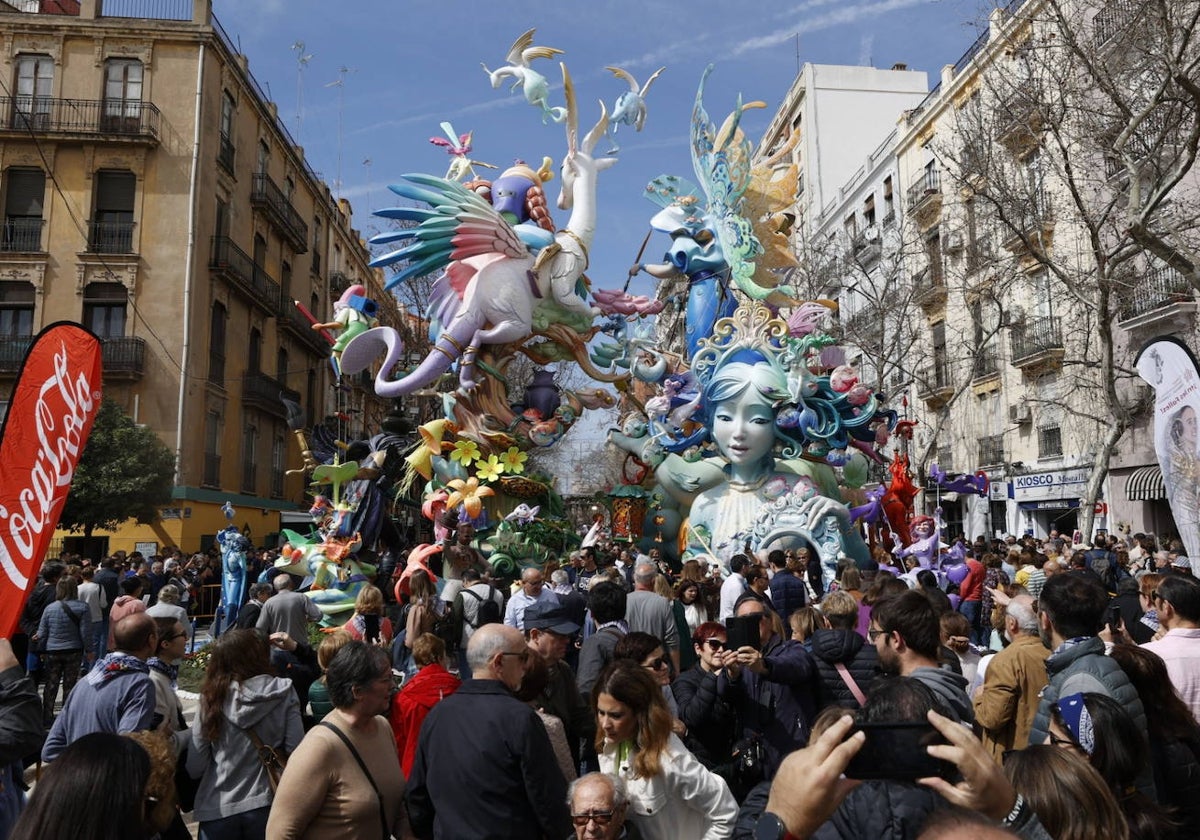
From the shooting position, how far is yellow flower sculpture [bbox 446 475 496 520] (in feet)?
47.4

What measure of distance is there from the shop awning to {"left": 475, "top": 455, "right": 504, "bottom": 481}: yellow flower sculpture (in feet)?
48.3

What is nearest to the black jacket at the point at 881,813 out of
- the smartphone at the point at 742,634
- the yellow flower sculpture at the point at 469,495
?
the smartphone at the point at 742,634

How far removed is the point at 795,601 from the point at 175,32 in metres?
26.3

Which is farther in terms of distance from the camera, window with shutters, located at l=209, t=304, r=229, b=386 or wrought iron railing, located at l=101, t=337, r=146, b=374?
window with shutters, located at l=209, t=304, r=229, b=386

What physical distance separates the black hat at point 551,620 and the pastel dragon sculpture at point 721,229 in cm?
1280

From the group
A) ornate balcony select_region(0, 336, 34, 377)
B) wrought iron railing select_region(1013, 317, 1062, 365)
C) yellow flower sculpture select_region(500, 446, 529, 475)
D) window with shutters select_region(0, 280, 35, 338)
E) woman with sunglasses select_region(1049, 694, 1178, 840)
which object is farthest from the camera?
window with shutters select_region(0, 280, 35, 338)

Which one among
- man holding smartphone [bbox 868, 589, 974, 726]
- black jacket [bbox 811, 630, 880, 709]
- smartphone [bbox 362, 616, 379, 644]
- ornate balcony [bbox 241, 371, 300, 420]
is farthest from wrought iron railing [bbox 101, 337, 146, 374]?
man holding smartphone [bbox 868, 589, 974, 726]

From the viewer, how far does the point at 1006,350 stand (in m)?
27.8

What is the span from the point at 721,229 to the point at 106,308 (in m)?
17.4

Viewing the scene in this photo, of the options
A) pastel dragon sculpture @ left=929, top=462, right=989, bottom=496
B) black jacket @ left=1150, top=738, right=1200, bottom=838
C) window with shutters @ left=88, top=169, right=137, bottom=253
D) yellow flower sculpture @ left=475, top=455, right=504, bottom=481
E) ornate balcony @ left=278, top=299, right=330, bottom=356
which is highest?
window with shutters @ left=88, top=169, right=137, bottom=253

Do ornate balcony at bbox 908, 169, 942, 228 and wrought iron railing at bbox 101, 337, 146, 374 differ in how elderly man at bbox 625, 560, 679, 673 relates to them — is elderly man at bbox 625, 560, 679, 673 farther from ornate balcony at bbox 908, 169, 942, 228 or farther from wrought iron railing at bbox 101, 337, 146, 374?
ornate balcony at bbox 908, 169, 942, 228

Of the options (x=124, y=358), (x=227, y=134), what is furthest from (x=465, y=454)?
(x=227, y=134)

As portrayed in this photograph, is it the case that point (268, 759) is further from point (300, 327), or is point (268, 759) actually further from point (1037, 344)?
point (300, 327)

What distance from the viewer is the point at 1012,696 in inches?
158
